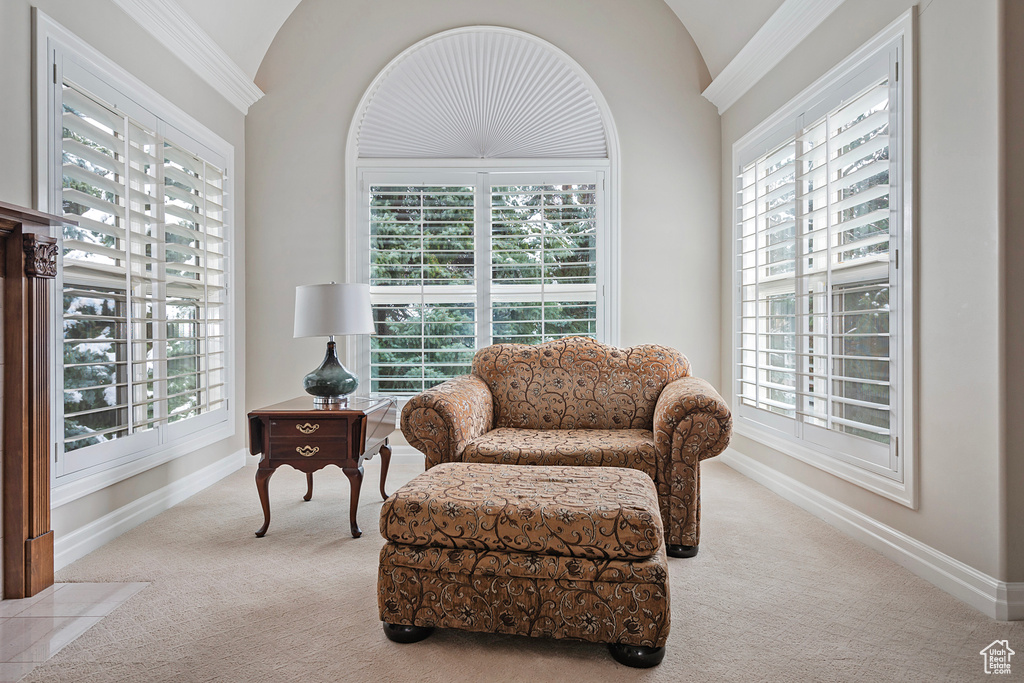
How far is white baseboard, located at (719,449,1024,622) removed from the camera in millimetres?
1877

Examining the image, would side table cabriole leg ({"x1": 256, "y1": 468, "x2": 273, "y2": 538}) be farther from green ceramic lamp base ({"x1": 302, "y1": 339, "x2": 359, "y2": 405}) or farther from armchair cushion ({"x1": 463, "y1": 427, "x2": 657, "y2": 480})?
armchair cushion ({"x1": 463, "y1": 427, "x2": 657, "y2": 480})

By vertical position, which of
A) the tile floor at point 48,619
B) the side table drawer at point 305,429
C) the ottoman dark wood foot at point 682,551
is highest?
the side table drawer at point 305,429

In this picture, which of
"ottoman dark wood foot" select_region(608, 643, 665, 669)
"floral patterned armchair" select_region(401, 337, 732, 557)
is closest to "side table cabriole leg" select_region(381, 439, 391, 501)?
"floral patterned armchair" select_region(401, 337, 732, 557)

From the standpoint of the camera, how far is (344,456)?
2643 mm

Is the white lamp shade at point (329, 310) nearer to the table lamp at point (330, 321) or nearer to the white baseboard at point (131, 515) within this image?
the table lamp at point (330, 321)

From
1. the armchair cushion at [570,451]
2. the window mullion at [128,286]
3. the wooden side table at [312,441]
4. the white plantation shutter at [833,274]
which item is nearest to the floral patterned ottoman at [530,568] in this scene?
the armchair cushion at [570,451]

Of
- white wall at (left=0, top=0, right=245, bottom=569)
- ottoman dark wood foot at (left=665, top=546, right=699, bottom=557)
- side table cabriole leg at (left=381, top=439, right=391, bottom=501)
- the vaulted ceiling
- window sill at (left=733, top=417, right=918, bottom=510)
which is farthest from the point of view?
the vaulted ceiling

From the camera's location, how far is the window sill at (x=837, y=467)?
7.55ft

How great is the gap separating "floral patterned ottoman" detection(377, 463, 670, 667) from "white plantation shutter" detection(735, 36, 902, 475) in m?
1.38

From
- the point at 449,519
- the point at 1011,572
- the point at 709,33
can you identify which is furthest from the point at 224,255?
the point at 1011,572

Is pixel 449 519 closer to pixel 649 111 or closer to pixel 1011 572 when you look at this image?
pixel 1011 572

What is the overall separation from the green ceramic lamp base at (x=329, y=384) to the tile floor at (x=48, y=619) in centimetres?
104

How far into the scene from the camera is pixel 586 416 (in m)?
2.97

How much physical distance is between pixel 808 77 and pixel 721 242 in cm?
127
